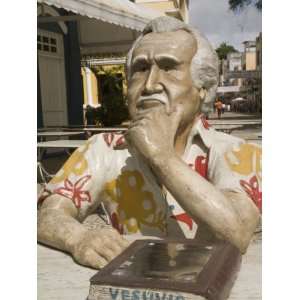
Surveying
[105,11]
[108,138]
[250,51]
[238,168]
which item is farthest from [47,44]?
[238,168]

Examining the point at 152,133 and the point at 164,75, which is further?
the point at 164,75

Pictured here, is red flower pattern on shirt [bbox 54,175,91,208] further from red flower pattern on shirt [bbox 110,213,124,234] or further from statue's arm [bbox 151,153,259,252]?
statue's arm [bbox 151,153,259,252]

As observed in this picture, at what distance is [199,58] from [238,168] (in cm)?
40

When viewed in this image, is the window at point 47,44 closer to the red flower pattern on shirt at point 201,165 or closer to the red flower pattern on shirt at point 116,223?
the red flower pattern on shirt at point 116,223

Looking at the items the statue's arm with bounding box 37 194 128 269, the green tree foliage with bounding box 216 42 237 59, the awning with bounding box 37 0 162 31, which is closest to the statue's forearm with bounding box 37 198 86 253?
the statue's arm with bounding box 37 194 128 269

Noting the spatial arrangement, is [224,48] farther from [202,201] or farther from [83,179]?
[202,201]

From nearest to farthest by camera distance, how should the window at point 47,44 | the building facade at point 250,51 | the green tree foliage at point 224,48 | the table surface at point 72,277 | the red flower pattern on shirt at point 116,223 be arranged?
the table surface at point 72,277, the red flower pattern on shirt at point 116,223, the building facade at point 250,51, the green tree foliage at point 224,48, the window at point 47,44

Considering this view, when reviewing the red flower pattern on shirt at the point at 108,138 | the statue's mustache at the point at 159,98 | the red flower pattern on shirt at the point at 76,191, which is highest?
the statue's mustache at the point at 159,98

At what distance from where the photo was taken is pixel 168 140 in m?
1.25

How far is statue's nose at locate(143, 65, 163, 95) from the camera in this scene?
1.37m

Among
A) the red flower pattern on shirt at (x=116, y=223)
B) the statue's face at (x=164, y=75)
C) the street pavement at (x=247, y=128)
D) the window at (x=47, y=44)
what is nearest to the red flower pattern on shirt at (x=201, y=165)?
the statue's face at (x=164, y=75)

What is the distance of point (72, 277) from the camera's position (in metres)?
1.14

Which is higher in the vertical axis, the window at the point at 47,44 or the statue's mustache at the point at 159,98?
the window at the point at 47,44

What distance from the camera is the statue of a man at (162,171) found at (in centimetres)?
117
